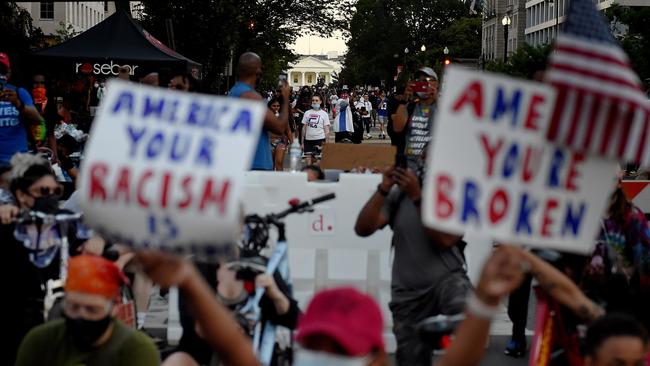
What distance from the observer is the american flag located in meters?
3.70

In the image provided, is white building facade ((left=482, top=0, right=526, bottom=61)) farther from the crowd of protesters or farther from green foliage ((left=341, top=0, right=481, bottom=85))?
the crowd of protesters

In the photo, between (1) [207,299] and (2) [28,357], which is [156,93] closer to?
(1) [207,299]

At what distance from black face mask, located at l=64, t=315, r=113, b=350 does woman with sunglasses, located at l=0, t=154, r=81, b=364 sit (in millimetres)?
1846

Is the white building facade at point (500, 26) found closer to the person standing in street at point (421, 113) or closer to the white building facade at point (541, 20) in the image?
the white building facade at point (541, 20)

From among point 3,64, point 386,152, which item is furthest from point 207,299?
point 386,152

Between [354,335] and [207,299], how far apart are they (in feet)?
1.44

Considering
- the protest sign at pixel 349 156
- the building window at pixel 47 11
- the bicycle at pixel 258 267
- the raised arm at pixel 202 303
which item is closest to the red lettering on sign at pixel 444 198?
the raised arm at pixel 202 303

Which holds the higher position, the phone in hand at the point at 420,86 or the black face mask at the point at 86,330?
the phone in hand at the point at 420,86

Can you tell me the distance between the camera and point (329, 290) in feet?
13.0

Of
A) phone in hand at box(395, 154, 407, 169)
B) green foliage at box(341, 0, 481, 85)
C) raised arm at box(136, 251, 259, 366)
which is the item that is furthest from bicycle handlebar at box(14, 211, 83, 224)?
green foliage at box(341, 0, 481, 85)

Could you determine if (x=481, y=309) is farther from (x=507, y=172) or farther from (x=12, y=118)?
(x=12, y=118)

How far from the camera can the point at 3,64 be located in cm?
1077

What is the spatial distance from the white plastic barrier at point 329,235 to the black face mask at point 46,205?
289cm

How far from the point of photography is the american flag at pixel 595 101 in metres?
3.70
